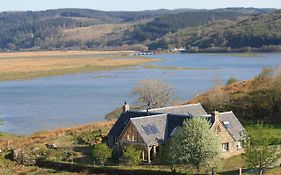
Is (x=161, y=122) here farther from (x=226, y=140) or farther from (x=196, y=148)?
(x=196, y=148)

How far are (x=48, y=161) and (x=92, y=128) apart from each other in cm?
1120

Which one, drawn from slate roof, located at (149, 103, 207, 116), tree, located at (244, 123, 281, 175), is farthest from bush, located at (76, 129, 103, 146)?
tree, located at (244, 123, 281, 175)

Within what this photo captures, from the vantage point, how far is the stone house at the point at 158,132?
1517 inches

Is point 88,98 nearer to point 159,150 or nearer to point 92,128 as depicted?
point 92,128

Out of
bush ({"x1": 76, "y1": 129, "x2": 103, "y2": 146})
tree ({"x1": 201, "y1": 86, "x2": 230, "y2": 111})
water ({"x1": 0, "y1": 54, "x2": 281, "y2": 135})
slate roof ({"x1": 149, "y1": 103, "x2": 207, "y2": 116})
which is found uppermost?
slate roof ({"x1": 149, "y1": 103, "x2": 207, "y2": 116})

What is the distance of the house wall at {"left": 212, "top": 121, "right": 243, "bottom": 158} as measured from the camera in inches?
1517

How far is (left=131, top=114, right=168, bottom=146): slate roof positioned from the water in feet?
70.4

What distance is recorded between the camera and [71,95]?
8412cm

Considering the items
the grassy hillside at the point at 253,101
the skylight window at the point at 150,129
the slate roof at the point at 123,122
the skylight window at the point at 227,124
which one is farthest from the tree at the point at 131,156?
the grassy hillside at the point at 253,101

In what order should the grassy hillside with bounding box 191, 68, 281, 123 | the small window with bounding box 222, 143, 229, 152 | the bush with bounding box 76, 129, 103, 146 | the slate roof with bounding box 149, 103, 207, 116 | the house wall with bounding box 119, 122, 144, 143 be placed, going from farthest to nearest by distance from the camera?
the grassy hillside with bounding box 191, 68, 281, 123, the bush with bounding box 76, 129, 103, 146, the slate roof with bounding box 149, 103, 207, 116, the small window with bounding box 222, 143, 229, 152, the house wall with bounding box 119, 122, 144, 143

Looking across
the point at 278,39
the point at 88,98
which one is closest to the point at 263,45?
the point at 278,39

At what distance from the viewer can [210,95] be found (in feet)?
191

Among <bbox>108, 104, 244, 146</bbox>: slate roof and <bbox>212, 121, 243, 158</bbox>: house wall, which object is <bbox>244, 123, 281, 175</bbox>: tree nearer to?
<bbox>108, 104, 244, 146</bbox>: slate roof

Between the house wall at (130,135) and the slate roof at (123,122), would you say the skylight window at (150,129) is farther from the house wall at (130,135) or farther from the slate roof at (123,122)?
the slate roof at (123,122)
